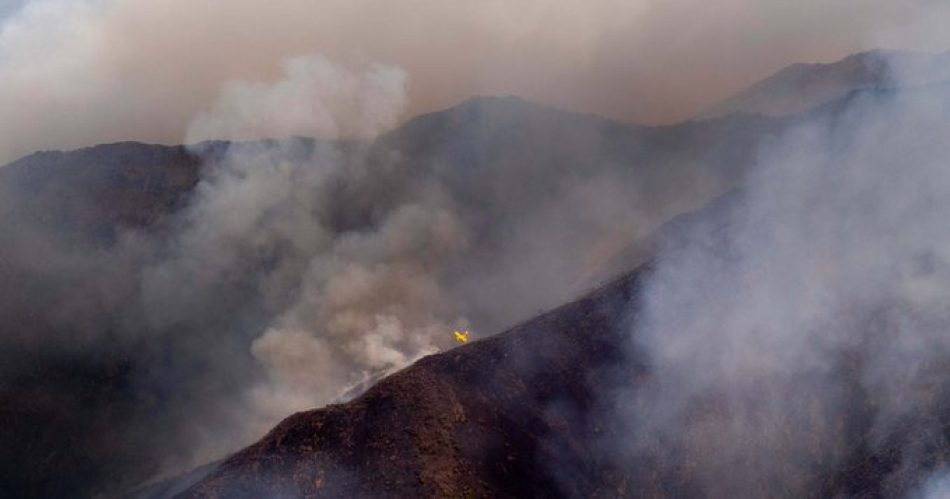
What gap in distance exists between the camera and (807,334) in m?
55.6

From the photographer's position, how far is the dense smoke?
1959 inches

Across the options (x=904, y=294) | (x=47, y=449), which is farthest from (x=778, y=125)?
(x=47, y=449)

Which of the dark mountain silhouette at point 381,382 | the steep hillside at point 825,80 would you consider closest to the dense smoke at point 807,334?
the dark mountain silhouette at point 381,382

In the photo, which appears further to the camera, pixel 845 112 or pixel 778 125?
pixel 778 125

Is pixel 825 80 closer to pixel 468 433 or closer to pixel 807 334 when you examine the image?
pixel 807 334

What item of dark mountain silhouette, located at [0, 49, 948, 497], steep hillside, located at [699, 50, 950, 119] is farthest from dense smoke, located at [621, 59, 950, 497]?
steep hillside, located at [699, 50, 950, 119]

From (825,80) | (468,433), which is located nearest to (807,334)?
(468,433)

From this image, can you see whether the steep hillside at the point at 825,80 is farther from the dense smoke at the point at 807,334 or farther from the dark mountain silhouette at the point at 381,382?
the dense smoke at the point at 807,334

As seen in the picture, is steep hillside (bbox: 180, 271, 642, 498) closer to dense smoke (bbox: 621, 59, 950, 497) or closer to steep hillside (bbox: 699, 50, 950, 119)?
dense smoke (bbox: 621, 59, 950, 497)

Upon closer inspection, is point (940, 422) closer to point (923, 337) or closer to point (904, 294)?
point (923, 337)

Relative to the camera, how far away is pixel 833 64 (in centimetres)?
11619

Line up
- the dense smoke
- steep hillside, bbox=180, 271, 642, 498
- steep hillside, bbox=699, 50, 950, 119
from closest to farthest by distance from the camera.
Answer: steep hillside, bbox=180, 271, 642, 498 < the dense smoke < steep hillside, bbox=699, 50, 950, 119

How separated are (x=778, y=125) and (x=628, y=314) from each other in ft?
178

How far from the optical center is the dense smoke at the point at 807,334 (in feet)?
163
